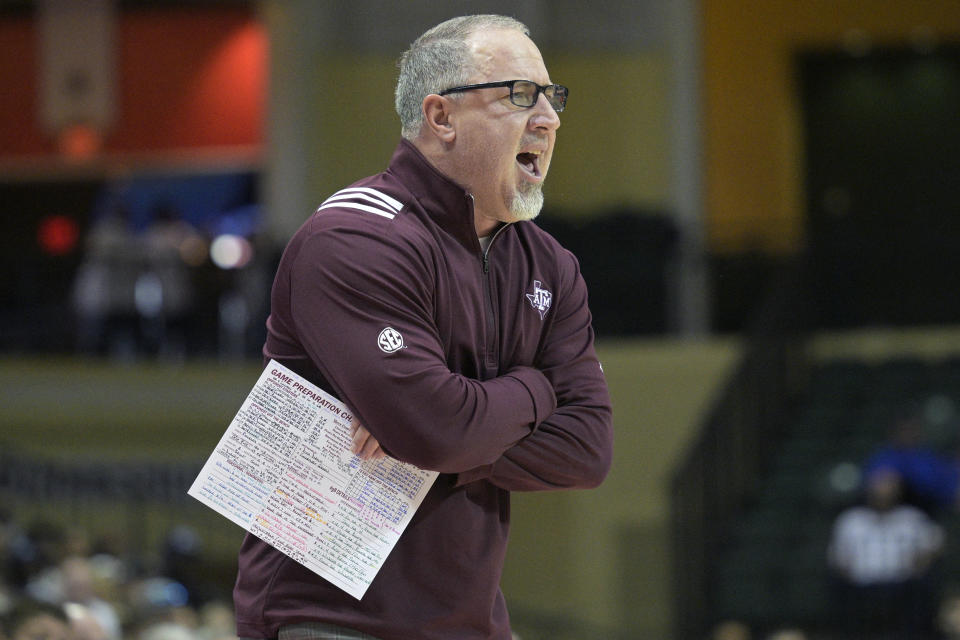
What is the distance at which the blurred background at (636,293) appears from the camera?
962 centimetres

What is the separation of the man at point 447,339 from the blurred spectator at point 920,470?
7300 millimetres

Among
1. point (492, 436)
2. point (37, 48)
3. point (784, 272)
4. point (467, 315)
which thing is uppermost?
point (467, 315)

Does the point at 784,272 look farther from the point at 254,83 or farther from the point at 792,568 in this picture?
the point at 254,83

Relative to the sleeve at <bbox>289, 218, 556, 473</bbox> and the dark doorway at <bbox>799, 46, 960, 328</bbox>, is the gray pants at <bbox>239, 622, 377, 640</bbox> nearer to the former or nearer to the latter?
the sleeve at <bbox>289, 218, 556, 473</bbox>

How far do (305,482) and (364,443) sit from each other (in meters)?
0.12

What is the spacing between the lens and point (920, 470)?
946cm

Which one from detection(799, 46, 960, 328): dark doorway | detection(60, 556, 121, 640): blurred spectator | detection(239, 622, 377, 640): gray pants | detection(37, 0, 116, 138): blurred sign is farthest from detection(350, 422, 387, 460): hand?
detection(37, 0, 116, 138): blurred sign

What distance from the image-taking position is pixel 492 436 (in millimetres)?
2299

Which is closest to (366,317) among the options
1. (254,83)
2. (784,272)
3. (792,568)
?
(792,568)

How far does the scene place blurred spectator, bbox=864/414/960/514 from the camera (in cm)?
A: 938

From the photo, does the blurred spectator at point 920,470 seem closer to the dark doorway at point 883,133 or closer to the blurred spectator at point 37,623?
the dark doorway at point 883,133

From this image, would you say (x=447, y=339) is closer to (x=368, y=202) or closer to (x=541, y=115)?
(x=368, y=202)

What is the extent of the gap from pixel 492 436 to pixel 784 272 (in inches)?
355

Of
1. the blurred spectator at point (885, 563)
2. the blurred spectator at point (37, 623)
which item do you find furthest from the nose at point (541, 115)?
the blurred spectator at point (885, 563)
